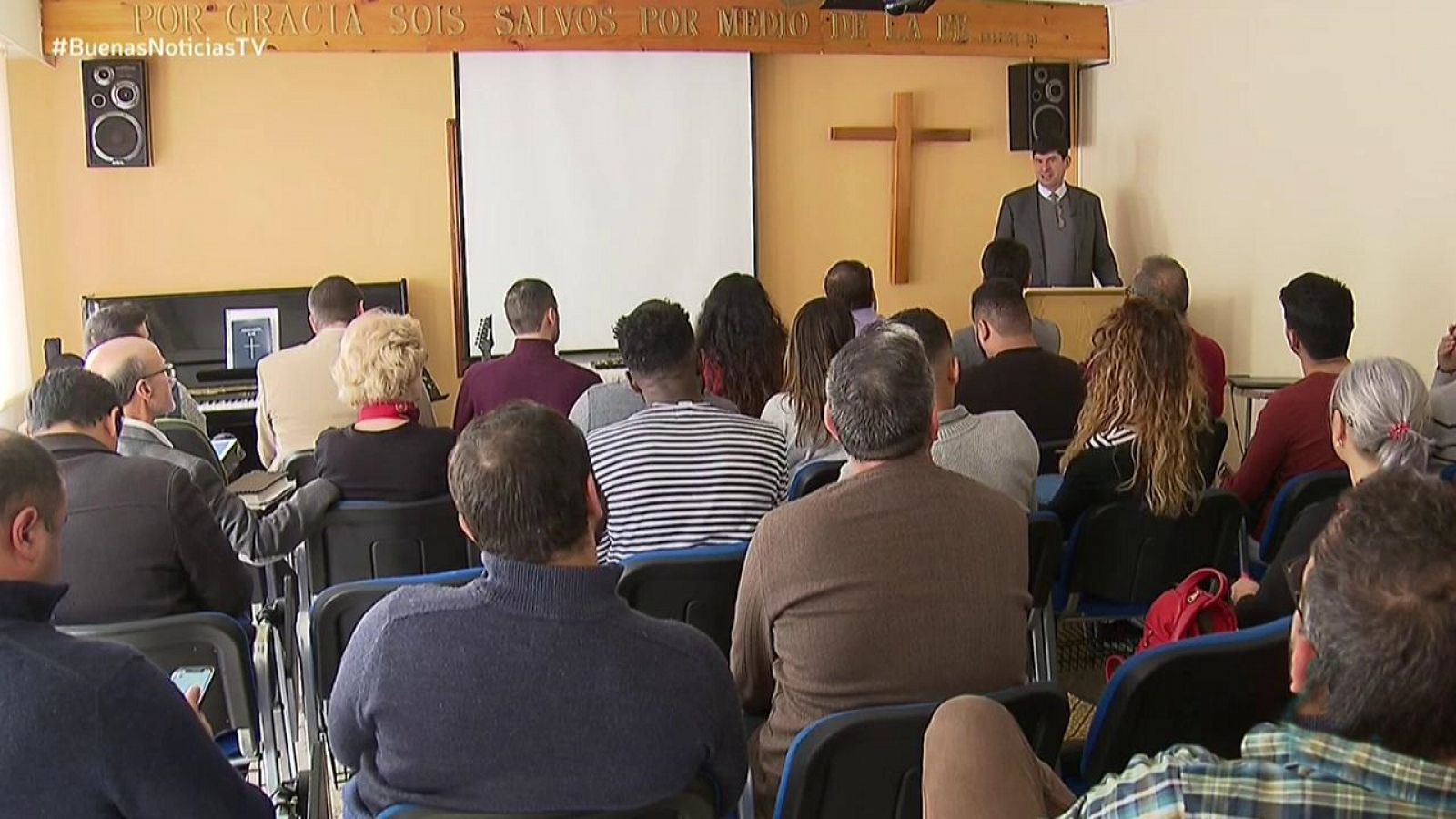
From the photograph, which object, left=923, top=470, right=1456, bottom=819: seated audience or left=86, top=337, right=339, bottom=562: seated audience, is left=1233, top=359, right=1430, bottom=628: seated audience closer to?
left=923, top=470, right=1456, bottom=819: seated audience

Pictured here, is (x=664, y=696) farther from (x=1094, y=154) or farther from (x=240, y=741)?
(x=1094, y=154)

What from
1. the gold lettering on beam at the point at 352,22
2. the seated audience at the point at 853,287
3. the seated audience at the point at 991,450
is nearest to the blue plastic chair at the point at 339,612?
the seated audience at the point at 991,450

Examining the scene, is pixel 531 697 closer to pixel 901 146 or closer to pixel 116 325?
pixel 116 325

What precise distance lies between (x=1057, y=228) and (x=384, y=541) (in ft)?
16.1

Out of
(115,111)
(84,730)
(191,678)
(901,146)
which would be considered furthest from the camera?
(901,146)

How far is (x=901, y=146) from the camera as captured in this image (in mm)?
7332

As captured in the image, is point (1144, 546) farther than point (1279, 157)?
No

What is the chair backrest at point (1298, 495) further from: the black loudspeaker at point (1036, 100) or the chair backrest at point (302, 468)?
the black loudspeaker at point (1036, 100)

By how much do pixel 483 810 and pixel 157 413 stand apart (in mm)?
2503

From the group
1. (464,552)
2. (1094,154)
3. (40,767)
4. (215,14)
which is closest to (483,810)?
(40,767)

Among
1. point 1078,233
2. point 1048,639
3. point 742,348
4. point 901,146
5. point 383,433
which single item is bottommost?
point 1048,639

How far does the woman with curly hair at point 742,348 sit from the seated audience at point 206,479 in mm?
1605

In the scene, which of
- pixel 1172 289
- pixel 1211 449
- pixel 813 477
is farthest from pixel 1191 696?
pixel 1172 289

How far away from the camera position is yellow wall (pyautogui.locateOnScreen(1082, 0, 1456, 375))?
18.3ft
